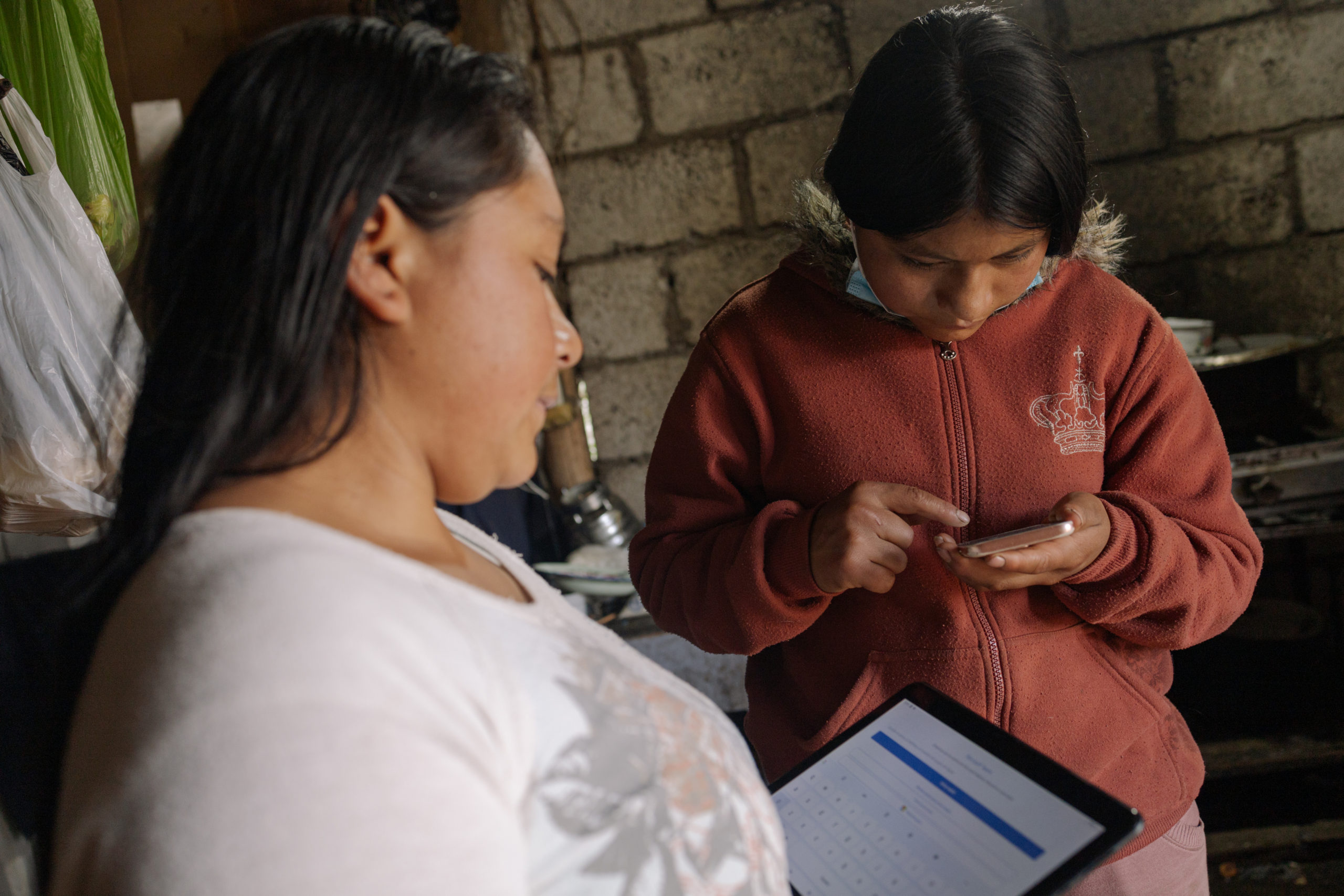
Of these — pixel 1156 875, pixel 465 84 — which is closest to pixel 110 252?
pixel 465 84

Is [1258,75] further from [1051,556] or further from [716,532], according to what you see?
[716,532]

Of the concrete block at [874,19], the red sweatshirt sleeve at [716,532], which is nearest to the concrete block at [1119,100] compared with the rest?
the concrete block at [874,19]

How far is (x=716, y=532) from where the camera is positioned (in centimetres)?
129

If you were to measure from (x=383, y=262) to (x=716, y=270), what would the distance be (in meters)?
2.54

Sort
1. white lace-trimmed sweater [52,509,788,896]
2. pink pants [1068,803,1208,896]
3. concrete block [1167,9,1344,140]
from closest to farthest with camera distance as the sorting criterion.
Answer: white lace-trimmed sweater [52,509,788,896] → pink pants [1068,803,1208,896] → concrete block [1167,9,1344,140]

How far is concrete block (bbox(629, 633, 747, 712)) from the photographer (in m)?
2.75

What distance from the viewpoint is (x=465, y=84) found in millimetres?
661

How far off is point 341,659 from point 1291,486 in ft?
8.73

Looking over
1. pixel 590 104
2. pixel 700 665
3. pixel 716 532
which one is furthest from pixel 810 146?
pixel 716 532

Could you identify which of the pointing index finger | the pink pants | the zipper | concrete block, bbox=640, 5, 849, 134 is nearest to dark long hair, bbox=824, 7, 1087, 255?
the zipper

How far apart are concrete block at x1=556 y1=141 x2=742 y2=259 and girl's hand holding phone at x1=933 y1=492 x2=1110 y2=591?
2.13m

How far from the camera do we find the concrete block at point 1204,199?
2766 mm

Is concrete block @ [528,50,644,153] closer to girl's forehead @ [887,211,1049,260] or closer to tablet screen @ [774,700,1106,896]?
girl's forehead @ [887,211,1049,260]

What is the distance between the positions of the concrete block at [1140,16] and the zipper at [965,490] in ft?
7.02
